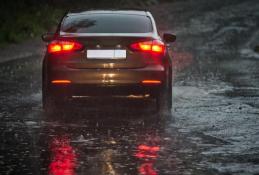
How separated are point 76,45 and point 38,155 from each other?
3.68 m

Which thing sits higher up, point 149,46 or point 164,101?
point 149,46

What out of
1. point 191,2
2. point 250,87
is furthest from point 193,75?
point 191,2

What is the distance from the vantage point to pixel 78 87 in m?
13.2

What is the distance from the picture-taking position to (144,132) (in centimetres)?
1159

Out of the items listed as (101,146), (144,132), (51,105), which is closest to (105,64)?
(51,105)

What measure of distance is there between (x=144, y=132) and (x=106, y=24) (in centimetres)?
272

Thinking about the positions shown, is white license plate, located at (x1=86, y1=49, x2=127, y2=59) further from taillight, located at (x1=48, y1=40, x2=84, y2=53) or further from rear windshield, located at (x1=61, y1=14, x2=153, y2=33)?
rear windshield, located at (x1=61, y1=14, x2=153, y2=33)

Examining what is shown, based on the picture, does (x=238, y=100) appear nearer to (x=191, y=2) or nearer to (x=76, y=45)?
(x=76, y=45)

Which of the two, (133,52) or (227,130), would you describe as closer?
(227,130)

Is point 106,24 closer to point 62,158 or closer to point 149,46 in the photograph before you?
point 149,46

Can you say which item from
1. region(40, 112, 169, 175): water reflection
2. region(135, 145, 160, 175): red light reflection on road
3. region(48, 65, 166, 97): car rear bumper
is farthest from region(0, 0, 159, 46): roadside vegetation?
region(135, 145, 160, 175): red light reflection on road

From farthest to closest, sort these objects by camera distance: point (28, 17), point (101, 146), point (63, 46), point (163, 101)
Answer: point (28, 17) → point (163, 101) → point (63, 46) → point (101, 146)

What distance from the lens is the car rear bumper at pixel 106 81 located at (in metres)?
13.1

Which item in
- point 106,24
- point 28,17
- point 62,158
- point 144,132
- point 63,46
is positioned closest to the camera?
point 62,158
